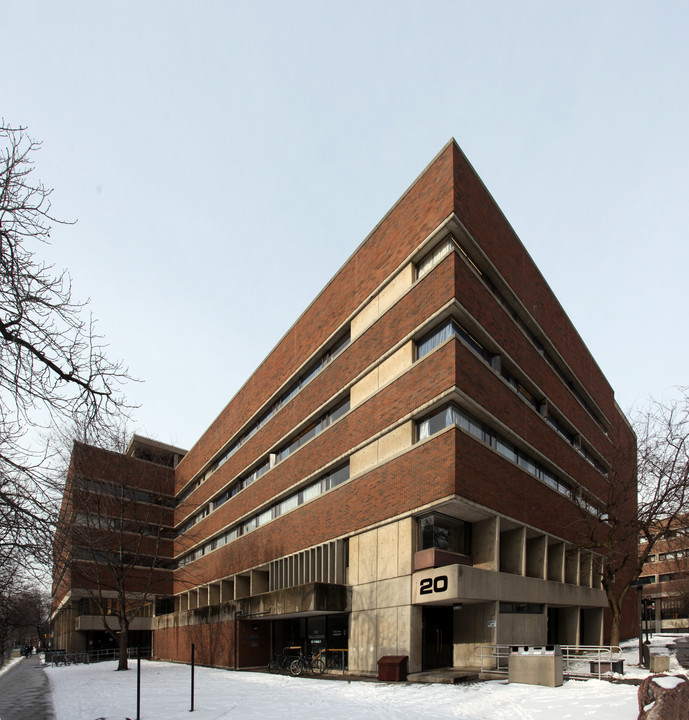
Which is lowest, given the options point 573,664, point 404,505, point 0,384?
point 573,664

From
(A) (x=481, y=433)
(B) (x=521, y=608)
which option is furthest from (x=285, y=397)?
(B) (x=521, y=608)

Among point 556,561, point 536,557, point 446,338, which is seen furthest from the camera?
point 556,561

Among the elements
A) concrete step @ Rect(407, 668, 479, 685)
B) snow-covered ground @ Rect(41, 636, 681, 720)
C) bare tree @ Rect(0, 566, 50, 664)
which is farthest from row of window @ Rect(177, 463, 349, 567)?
bare tree @ Rect(0, 566, 50, 664)

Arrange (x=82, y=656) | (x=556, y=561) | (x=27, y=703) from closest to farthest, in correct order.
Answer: (x=27, y=703), (x=556, y=561), (x=82, y=656)

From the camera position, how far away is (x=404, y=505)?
22484mm

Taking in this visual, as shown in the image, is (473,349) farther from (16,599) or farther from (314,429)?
(16,599)

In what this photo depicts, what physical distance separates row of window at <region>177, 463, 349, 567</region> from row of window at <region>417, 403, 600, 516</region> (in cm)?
618

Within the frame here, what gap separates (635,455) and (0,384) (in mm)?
31197

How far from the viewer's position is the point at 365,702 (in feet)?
52.0

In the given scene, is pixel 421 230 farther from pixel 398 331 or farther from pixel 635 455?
pixel 635 455

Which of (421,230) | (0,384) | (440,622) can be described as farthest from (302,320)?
(0,384)

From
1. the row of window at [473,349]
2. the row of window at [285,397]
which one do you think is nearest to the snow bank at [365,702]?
the row of window at [473,349]

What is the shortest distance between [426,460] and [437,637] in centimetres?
664

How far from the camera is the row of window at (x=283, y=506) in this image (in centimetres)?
2856
